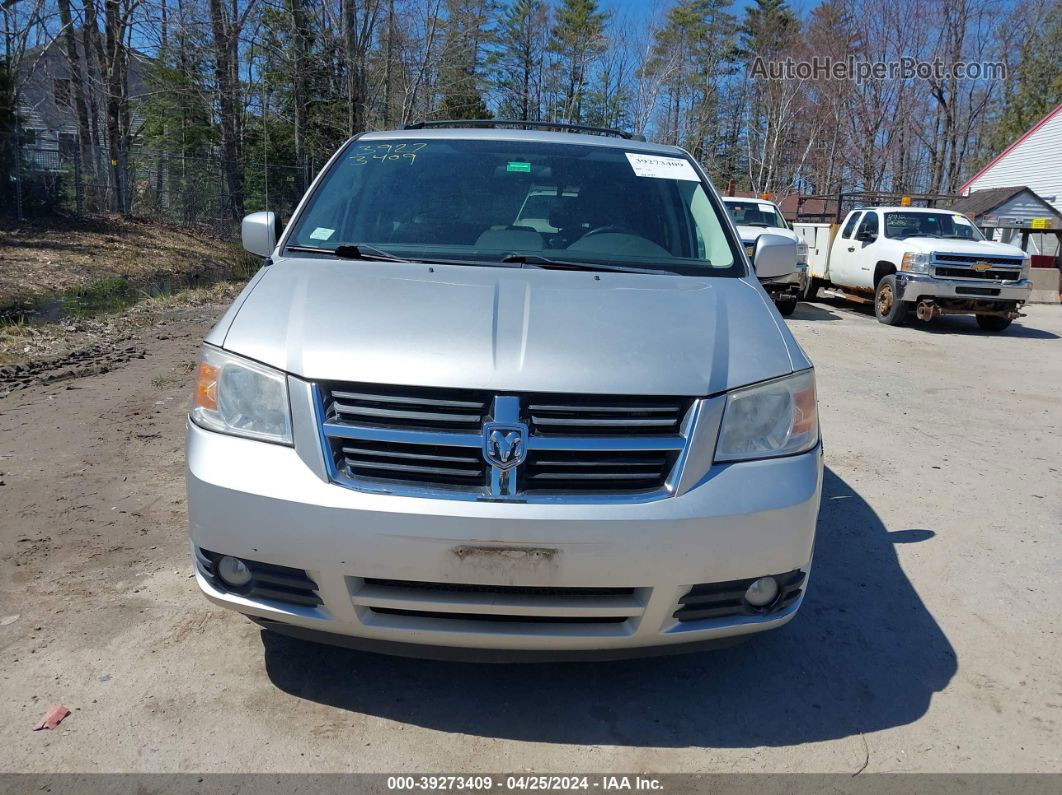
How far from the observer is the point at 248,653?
302cm

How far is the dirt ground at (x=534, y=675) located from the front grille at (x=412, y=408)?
99cm

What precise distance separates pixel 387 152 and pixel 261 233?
724 millimetres

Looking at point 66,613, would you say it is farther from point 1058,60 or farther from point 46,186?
point 1058,60

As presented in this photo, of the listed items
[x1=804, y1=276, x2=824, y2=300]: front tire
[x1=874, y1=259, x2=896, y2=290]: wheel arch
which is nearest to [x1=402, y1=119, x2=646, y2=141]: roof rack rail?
[x1=874, y1=259, x2=896, y2=290]: wheel arch

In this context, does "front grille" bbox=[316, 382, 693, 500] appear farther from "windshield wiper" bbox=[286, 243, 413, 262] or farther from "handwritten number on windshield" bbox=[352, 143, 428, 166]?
"handwritten number on windshield" bbox=[352, 143, 428, 166]

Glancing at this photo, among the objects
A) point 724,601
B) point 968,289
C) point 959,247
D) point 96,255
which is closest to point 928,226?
point 959,247

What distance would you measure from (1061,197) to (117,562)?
117 ft

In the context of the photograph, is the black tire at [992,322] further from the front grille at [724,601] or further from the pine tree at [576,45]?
the pine tree at [576,45]

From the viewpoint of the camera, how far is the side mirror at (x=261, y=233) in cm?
387

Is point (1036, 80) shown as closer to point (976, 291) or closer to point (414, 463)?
point (976, 291)

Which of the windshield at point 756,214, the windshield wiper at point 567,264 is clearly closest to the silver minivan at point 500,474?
the windshield wiper at point 567,264

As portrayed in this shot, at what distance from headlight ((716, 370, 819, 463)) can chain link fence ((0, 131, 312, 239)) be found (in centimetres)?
1962

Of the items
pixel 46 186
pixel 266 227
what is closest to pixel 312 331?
A: pixel 266 227

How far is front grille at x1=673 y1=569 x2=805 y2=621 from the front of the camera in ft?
8.10
